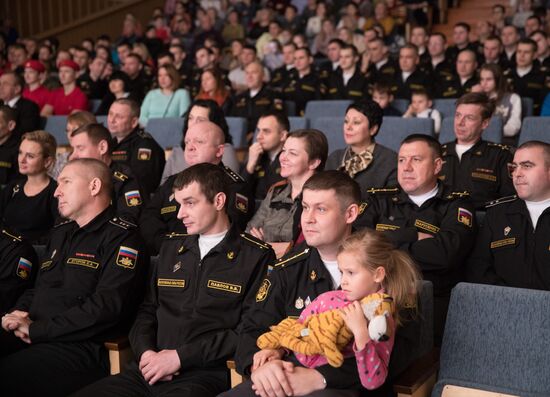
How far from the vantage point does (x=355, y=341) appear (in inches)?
78.1

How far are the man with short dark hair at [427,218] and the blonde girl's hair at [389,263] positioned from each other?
2.42 ft

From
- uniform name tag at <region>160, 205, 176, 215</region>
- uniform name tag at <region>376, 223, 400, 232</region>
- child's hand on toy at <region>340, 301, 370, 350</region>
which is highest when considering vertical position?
uniform name tag at <region>160, 205, 176, 215</region>

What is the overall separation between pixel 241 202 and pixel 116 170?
0.74 metres

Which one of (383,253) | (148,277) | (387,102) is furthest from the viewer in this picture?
(387,102)

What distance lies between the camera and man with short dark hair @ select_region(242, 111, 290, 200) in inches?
171

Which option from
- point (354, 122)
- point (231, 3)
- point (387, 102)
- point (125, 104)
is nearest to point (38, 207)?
point (125, 104)

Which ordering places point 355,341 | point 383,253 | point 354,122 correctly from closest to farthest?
point 355,341, point 383,253, point 354,122

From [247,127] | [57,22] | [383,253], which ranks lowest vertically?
[383,253]

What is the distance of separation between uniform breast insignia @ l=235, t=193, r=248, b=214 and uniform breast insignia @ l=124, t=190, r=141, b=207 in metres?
0.53

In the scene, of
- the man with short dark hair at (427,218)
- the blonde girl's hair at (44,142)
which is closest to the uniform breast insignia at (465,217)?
the man with short dark hair at (427,218)

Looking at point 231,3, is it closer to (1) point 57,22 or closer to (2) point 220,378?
(1) point 57,22

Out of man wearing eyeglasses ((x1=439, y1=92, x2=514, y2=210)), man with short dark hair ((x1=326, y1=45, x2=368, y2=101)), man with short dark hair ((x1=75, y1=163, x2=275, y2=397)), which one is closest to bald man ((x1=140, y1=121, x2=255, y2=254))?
man with short dark hair ((x1=75, y1=163, x2=275, y2=397))

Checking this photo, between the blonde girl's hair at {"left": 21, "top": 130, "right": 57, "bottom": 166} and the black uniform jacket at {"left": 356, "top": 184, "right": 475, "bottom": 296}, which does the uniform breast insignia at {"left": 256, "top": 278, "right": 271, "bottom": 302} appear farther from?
the blonde girl's hair at {"left": 21, "top": 130, "right": 57, "bottom": 166}

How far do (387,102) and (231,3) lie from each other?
247 inches
